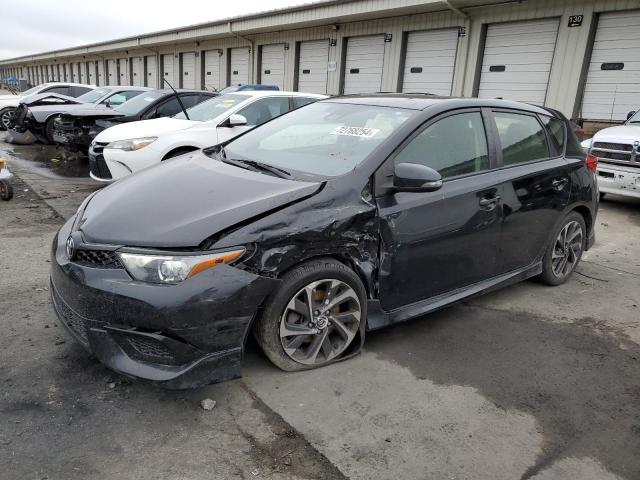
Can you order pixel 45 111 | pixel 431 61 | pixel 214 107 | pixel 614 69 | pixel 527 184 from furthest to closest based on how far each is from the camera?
pixel 431 61 → pixel 45 111 → pixel 614 69 → pixel 214 107 → pixel 527 184

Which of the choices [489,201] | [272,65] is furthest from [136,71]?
[489,201]

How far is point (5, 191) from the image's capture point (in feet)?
22.6

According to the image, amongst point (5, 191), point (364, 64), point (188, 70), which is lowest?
point (5, 191)

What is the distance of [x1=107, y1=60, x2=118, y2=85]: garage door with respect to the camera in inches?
1474

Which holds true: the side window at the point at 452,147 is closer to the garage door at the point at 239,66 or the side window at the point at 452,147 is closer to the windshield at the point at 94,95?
the windshield at the point at 94,95

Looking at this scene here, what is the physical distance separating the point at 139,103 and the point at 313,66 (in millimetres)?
10589

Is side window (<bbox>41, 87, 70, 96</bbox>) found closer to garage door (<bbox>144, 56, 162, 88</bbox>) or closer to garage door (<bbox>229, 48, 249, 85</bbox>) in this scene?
garage door (<bbox>229, 48, 249, 85</bbox>)

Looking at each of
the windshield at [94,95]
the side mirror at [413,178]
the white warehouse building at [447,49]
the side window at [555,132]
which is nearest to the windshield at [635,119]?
the white warehouse building at [447,49]

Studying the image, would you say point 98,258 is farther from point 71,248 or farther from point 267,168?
point 267,168

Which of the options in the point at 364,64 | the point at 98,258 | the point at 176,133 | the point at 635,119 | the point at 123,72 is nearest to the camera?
the point at 98,258

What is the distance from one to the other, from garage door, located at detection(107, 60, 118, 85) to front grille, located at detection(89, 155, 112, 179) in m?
34.0

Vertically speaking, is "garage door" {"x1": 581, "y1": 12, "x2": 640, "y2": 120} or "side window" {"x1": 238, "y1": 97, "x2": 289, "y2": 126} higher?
"garage door" {"x1": 581, "y1": 12, "x2": 640, "y2": 120}

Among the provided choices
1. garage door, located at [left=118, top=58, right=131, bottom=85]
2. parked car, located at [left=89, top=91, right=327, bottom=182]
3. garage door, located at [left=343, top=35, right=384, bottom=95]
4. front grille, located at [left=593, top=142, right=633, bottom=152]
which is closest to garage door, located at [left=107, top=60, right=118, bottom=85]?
garage door, located at [left=118, top=58, right=131, bottom=85]

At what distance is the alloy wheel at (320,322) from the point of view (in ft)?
9.26
